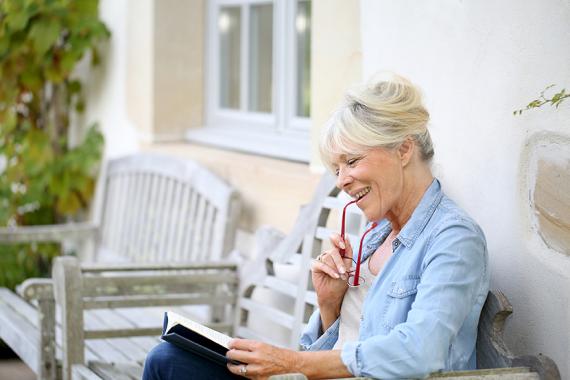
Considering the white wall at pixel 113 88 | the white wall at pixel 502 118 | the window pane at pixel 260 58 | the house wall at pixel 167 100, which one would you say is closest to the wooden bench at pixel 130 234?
the house wall at pixel 167 100

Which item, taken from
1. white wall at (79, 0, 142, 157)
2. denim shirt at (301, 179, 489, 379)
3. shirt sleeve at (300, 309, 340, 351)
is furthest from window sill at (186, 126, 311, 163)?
denim shirt at (301, 179, 489, 379)

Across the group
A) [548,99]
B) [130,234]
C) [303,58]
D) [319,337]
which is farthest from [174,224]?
[548,99]

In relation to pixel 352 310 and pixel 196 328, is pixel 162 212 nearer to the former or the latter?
pixel 352 310

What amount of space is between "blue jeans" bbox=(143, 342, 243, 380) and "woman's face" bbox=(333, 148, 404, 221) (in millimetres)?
526

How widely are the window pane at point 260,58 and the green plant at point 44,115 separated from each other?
103 cm

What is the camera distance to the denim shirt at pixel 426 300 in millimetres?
2297

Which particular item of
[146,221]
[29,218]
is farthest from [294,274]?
[29,218]

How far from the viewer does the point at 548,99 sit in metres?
2.59

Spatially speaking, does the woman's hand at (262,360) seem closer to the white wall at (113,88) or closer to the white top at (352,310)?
the white top at (352,310)

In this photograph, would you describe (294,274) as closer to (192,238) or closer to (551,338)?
(192,238)

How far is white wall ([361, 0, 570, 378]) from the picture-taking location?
2.58 metres

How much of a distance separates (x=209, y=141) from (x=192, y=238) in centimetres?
78

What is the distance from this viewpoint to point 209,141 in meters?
5.32

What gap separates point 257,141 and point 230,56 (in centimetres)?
68
